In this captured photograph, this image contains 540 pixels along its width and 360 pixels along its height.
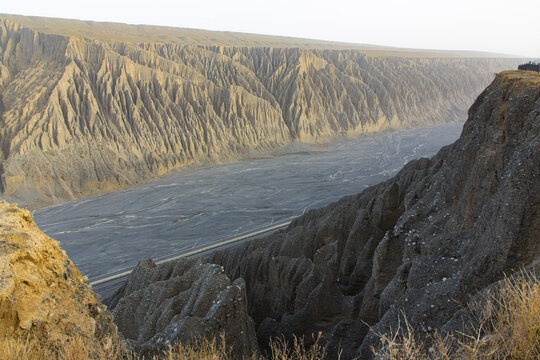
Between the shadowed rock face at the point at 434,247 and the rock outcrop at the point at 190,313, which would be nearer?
the shadowed rock face at the point at 434,247

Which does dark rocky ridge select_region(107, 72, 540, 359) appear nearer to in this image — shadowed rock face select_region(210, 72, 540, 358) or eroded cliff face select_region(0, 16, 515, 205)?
shadowed rock face select_region(210, 72, 540, 358)

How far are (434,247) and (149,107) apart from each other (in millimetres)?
40587

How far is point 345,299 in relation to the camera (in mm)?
10211

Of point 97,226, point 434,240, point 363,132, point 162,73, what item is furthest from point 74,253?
point 363,132

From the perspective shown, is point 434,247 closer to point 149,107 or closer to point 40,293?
point 40,293

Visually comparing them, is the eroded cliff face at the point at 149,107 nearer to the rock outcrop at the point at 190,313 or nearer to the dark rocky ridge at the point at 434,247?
the rock outcrop at the point at 190,313

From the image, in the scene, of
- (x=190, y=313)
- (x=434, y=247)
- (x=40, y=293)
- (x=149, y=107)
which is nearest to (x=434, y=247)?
(x=434, y=247)

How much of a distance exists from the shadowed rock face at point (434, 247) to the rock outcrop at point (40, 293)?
4521 mm

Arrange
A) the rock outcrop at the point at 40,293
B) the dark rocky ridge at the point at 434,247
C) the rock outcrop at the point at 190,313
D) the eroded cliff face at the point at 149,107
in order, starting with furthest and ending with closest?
1. the eroded cliff face at the point at 149,107
2. the rock outcrop at the point at 190,313
3. the dark rocky ridge at the point at 434,247
4. the rock outcrop at the point at 40,293

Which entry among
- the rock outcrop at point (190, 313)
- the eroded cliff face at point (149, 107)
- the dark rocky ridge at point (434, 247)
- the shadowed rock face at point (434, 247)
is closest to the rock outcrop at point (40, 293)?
the rock outcrop at point (190, 313)

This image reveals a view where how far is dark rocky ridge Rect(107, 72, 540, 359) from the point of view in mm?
5746

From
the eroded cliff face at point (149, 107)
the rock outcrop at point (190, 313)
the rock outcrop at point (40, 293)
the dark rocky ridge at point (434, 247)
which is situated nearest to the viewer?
the rock outcrop at point (40, 293)

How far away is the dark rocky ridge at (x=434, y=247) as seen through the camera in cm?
575

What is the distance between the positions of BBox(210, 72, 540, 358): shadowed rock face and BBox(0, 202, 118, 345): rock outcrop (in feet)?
14.8
